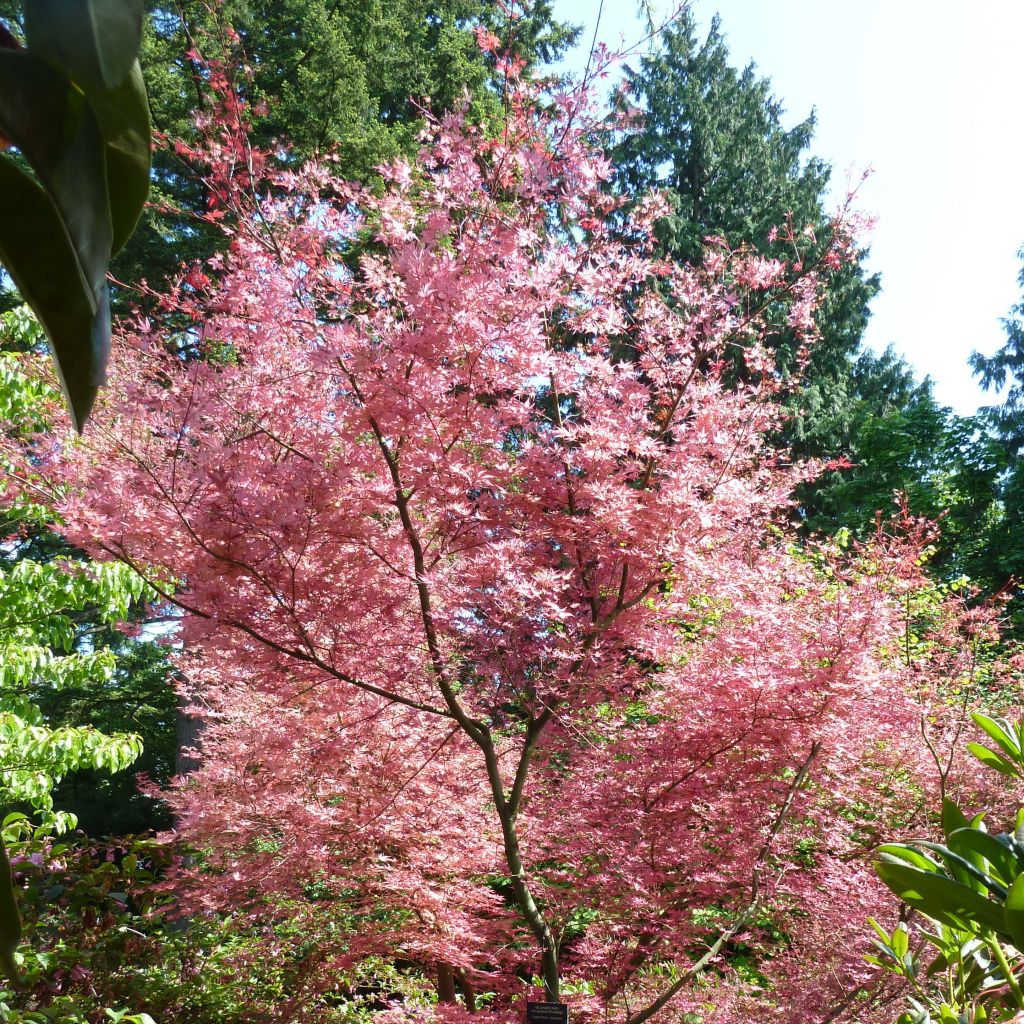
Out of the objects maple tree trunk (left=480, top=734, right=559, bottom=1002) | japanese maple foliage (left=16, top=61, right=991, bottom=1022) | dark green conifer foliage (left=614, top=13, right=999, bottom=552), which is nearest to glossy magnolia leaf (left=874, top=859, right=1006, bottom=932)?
japanese maple foliage (left=16, top=61, right=991, bottom=1022)

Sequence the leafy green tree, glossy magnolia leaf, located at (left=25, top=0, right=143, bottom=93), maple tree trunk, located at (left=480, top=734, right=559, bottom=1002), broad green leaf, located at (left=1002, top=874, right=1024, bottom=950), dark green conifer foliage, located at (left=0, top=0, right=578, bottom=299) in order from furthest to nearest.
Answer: dark green conifer foliage, located at (left=0, top=0, right=578, bottom=299) → the leafy green tree → maple tree trunk, located at (left=480, top=734, right=559, bottom=1002) → broad green leaf, located at (left=1002, top=874, right=1024, bottom=950) → glossy magnolia leaf, located at (left=25, top=0, right=143, bottom=93)

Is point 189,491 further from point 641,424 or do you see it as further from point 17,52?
point 17,52

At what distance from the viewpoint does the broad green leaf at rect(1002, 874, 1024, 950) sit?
1.09 m

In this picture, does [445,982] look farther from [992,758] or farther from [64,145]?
[64,145]

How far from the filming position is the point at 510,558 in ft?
11.1

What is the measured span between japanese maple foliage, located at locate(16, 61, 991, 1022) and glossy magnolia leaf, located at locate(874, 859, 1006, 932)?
1993mm

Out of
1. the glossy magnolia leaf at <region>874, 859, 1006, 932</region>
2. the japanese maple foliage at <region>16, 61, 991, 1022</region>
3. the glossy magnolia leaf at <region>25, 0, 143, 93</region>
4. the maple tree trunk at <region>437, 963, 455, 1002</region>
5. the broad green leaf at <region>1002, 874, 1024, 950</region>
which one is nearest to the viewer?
the glossy magnolia leaf at <region>25, 0, 143, 93</region>

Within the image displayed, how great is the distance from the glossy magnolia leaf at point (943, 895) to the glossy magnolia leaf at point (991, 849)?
7 centimetres

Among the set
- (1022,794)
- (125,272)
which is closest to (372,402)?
(1022,794)

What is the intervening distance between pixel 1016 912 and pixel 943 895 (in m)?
0.14

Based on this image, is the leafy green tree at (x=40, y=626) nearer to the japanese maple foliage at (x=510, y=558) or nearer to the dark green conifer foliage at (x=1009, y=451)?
the japanese maple foliage at (x=510, y=558)

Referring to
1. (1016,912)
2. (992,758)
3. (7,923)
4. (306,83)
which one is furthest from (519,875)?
(306,83)

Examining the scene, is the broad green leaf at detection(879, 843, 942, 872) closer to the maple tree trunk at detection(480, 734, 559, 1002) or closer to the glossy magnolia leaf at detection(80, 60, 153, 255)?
the glossy magnolia leaf at detection(80, 60, 153, 255)

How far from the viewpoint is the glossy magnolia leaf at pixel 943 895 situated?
1197 mm
